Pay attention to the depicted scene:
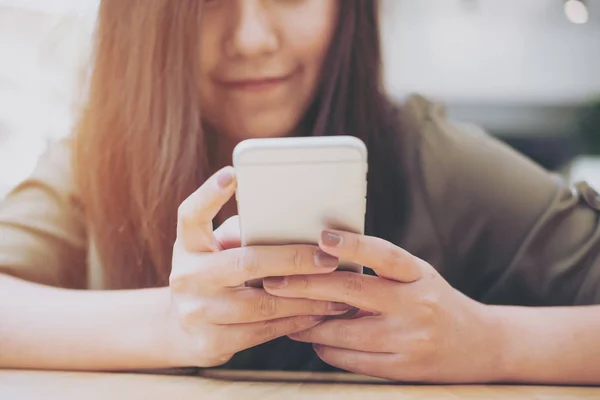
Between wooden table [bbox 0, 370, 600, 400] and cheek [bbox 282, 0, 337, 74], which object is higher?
cheek [bbox 282, 0, 337, 74]

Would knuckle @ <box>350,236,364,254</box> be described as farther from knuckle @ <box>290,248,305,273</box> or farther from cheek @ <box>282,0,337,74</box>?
cheek @ <box>282,0,337,74</box>

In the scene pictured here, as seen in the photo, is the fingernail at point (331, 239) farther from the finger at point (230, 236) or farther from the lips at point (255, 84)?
the lips at point (255, 84)

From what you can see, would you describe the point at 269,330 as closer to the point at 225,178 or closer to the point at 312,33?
the point at 225,178

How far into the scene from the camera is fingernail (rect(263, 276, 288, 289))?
0.39 metres

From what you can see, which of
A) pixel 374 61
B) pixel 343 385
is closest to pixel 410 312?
pixel 343 385

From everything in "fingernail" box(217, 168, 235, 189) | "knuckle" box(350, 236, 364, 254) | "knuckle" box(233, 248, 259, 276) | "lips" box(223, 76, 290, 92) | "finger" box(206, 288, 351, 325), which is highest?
"lips" box(223, 76, 290, 92)

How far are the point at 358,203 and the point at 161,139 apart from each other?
0.97 ft

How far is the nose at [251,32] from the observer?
21.7 inches

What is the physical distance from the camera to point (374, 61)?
638mm

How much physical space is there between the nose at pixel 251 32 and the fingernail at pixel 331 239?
0.28 m

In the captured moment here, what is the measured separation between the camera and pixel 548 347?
0.44m

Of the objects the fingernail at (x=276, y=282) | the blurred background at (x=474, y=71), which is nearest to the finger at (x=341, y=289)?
the fingernail at (x=276, y=282)

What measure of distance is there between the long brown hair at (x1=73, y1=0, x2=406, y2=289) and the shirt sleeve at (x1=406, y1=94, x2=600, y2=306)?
66 millimetres

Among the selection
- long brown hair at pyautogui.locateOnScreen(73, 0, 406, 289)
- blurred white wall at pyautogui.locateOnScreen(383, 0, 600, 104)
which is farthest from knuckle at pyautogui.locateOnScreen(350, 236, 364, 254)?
blurred white wall at pyautogui.locateOnScreen(383, 0, 600, 104)
